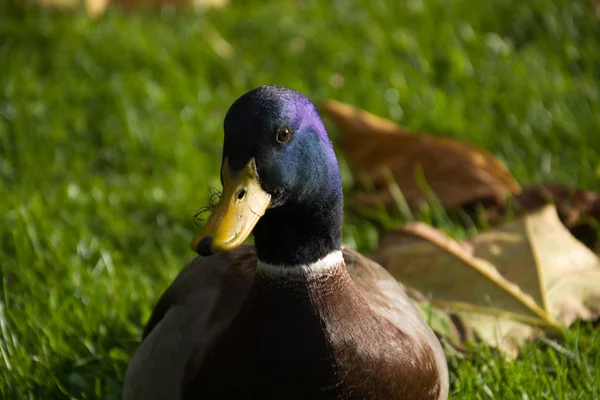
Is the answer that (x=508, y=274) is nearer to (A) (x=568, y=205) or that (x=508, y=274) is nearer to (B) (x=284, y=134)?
(A) (x=568, y=205)

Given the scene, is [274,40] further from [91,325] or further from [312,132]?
[312,132]

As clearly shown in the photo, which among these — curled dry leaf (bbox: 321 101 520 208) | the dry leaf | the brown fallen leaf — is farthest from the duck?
curled dry leaf (bbox: 321 101 520 208)

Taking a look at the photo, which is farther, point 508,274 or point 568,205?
point 568,205

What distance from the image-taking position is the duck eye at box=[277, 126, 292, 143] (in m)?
1.88

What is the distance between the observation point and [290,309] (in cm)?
201

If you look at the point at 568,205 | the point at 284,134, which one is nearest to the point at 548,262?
the point at 568,205

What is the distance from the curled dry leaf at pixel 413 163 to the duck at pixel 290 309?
1.25 metres

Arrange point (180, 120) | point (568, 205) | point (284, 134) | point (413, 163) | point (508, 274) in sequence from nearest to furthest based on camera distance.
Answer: point (284, 134) → point (508, 274) → point (568, 205) → point (413, 163) → point (180, 120)

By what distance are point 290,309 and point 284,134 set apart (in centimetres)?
36

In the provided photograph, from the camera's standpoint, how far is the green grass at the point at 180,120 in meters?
2.69

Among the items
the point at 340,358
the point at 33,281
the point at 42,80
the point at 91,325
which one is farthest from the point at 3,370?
the point at 42,80

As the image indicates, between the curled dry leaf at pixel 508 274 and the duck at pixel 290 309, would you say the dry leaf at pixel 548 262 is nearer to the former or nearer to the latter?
the curled dry leaf at pixel 508 274

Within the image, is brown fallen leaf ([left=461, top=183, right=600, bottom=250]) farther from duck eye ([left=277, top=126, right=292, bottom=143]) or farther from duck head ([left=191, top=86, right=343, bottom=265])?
duck eye ([left=277, top=126, right=292, bottom=143])

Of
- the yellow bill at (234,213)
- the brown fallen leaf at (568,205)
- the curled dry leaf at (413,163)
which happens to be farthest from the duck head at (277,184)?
the curled dry leaf at (413,163)
